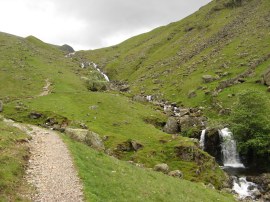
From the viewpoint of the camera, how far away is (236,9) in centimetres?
18125

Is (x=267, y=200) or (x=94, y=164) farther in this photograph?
(x=267, y=200)

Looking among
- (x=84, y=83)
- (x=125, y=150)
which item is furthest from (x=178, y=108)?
(x=125, y=150)

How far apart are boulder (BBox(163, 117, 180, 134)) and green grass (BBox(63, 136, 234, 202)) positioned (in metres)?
33.4

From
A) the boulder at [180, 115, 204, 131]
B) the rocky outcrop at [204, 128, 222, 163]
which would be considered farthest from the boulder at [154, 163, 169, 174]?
the boulder at [180, 115, 204, 131]

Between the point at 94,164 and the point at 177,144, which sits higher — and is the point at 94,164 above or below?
above

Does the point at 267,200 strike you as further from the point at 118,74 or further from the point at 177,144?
the point at 118,74

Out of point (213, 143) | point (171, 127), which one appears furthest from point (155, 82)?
point (213, 143)

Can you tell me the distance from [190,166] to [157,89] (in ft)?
238

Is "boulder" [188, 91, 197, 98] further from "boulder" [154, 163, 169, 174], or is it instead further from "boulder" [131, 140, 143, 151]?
"boulder" [154, 163, 169, 174]

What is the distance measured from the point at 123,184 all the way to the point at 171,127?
146 feet

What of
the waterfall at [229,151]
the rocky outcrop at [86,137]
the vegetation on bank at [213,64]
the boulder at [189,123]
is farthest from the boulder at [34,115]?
the waterfall at [229,151]

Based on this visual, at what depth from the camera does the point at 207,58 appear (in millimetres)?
136875

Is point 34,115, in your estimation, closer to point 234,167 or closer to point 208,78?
point 234,167

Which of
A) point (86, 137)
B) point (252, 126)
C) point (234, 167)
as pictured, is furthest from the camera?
point (234, 167)
